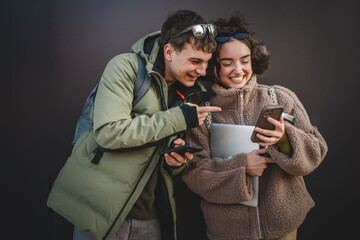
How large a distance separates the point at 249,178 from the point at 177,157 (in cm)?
45

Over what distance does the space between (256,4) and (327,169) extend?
1.45 m

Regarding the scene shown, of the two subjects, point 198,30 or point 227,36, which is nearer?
point 198,30

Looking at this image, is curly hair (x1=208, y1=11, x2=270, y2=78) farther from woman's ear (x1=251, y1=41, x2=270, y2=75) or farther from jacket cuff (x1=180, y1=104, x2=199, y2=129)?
jacket cuff (x1=180, y1=104, x2=199, y2=129)

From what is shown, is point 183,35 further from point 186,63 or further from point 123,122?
point 123,122

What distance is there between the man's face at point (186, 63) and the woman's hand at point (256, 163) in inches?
21.9

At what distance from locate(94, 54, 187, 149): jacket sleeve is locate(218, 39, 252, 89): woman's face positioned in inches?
19.2

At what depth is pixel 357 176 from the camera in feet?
7.80

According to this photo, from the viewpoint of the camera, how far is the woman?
5.14ft

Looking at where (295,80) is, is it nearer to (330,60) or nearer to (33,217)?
(330,60)

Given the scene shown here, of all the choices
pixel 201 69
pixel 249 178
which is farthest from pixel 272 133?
pixel 201 69

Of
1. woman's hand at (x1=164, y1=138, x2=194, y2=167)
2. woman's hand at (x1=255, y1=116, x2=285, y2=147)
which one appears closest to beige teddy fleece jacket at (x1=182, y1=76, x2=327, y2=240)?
woman's hand at (x1=255, y1=116, x2=285, y2=147)

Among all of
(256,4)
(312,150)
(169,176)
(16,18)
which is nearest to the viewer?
Answer: (312,150)

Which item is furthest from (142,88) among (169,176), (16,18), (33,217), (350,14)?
(350,14)

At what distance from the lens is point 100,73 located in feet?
7.18
